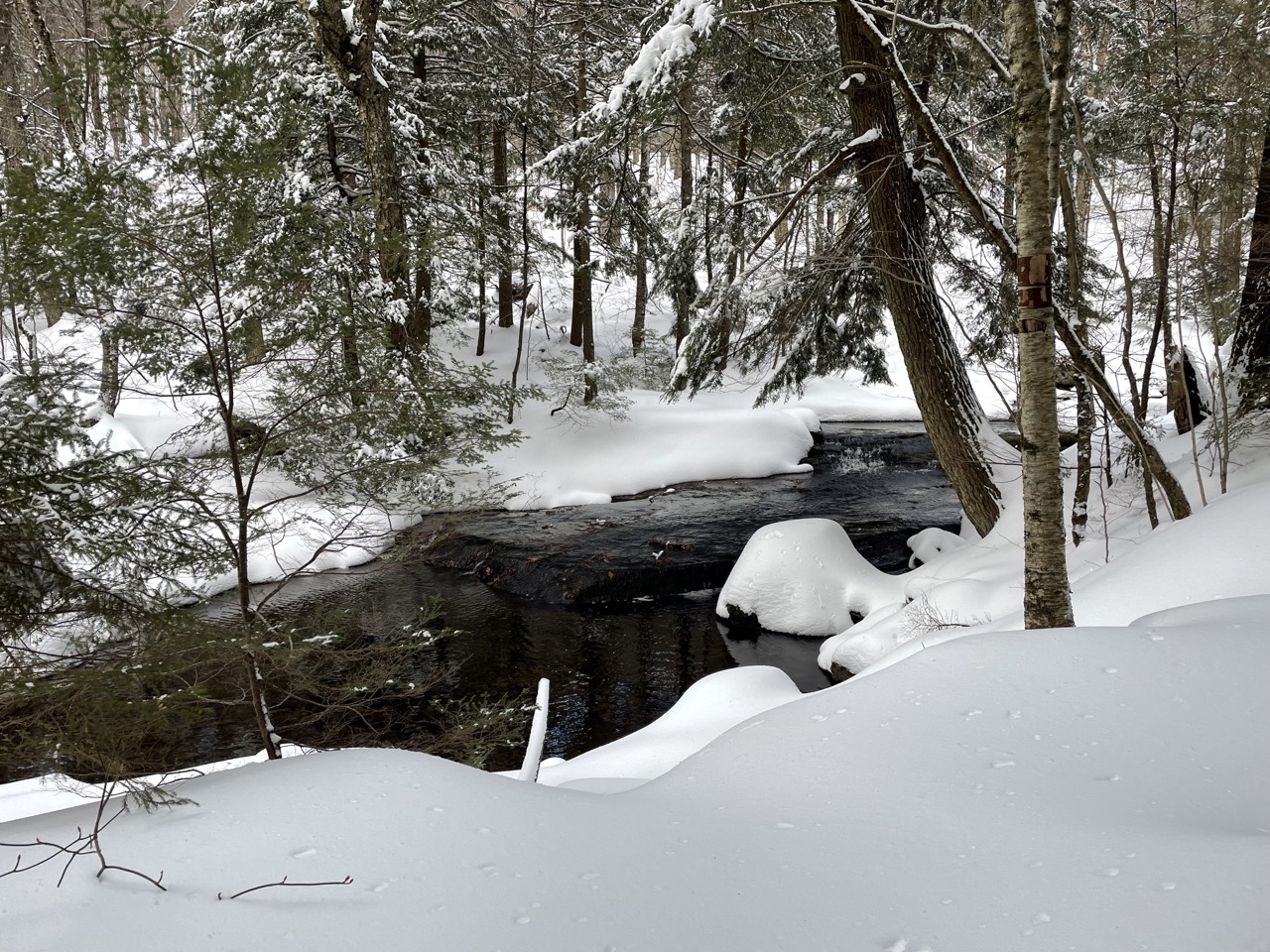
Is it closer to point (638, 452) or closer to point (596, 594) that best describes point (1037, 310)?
point (596, 594)

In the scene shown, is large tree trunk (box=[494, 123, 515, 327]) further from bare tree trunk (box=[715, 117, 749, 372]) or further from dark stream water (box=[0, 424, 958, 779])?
bare tree trunk (box=[715, 117, 749, 372])

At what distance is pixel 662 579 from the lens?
32.7 feet

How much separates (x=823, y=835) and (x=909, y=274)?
21.0 ft

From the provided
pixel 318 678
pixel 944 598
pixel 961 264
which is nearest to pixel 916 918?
pixel 318 678

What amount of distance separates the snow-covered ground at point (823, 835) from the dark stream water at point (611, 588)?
2.80 metres

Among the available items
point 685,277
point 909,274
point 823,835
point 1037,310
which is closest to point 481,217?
point 685,277

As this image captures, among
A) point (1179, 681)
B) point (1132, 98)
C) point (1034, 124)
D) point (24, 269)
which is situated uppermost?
point (1132, 98)

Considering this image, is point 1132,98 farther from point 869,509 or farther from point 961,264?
point 869,509

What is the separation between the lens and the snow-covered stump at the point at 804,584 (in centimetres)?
853

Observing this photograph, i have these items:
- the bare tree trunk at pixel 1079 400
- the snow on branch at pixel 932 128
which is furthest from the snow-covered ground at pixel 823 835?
the snow on branch at pixel 932 128

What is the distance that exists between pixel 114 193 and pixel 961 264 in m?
7.30

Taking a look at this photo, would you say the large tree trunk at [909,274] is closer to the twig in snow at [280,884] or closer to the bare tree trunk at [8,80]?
the twig in snow at [280,884]

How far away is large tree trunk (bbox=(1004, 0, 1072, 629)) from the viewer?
3754 mm

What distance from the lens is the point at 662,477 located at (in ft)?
47.4
